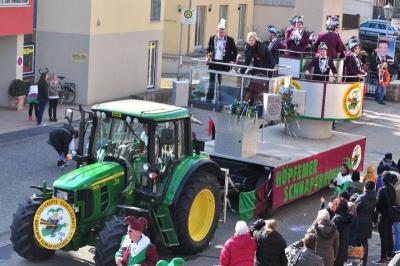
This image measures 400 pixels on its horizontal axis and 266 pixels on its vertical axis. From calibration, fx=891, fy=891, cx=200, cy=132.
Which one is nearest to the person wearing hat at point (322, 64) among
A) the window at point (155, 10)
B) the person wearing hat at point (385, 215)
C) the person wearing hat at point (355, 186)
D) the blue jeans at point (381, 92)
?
the person wearing hat at point (355, 186)

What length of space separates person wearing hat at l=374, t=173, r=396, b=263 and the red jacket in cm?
397

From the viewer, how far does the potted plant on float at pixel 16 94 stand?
2508 centimetres

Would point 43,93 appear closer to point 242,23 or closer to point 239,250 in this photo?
point 239,250

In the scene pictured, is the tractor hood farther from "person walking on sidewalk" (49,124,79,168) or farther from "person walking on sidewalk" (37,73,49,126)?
"person walking on sidewalk" (37,73,49,126)

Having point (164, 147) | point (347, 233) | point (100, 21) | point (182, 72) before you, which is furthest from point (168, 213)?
point (182, 72)

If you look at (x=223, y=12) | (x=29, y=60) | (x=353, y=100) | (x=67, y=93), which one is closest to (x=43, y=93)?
(x=67, y=93)

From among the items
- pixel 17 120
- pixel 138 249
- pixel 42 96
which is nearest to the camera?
pixel 138 249

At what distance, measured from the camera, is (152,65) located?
3122 centimetres

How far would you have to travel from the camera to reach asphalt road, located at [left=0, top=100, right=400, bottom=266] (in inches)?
531

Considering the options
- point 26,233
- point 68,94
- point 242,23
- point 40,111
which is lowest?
point 26,233

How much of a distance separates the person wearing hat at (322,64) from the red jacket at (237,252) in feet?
28.4

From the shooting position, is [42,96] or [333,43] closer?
[333,43]

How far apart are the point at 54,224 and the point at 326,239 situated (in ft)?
12.1

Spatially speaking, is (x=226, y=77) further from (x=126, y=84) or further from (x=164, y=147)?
(x=126, y=84)
